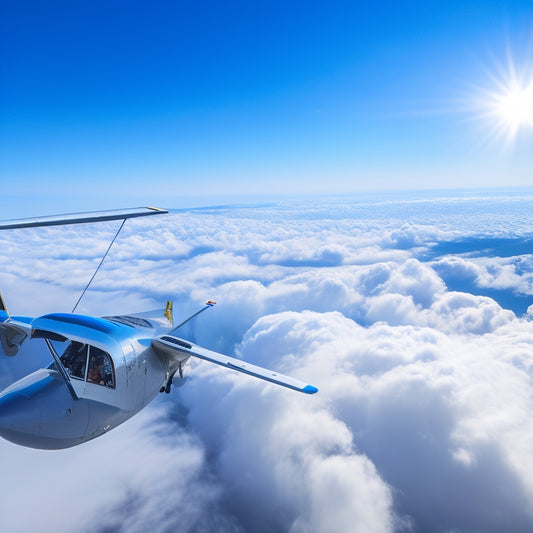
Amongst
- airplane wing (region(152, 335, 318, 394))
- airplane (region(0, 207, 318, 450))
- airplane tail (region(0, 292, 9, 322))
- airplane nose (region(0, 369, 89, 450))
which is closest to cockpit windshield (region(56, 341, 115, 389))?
airplane (region(0, 207, 318, 450))

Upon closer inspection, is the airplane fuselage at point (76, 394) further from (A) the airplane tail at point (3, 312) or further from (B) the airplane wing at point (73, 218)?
(B) the airplane wing at point (73, 218)

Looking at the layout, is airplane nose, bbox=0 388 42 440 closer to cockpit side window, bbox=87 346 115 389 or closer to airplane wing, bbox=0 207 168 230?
cockpit side window, bbox=87 346 115 389

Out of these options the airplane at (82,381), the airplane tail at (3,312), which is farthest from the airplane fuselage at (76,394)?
the airplane tail at (3,312)

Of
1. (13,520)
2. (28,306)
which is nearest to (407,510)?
(13,520)

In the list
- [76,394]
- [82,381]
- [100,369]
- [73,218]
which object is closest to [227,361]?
[100,369]

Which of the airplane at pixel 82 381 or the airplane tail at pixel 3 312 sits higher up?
the airplane tail at pixel 3 312

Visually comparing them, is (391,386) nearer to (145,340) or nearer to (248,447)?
(248,447)

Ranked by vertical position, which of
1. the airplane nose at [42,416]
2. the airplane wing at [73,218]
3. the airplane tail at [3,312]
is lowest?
the airplane nose at [42,416]

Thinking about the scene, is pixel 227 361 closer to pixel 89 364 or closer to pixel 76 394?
pixel 89 364
